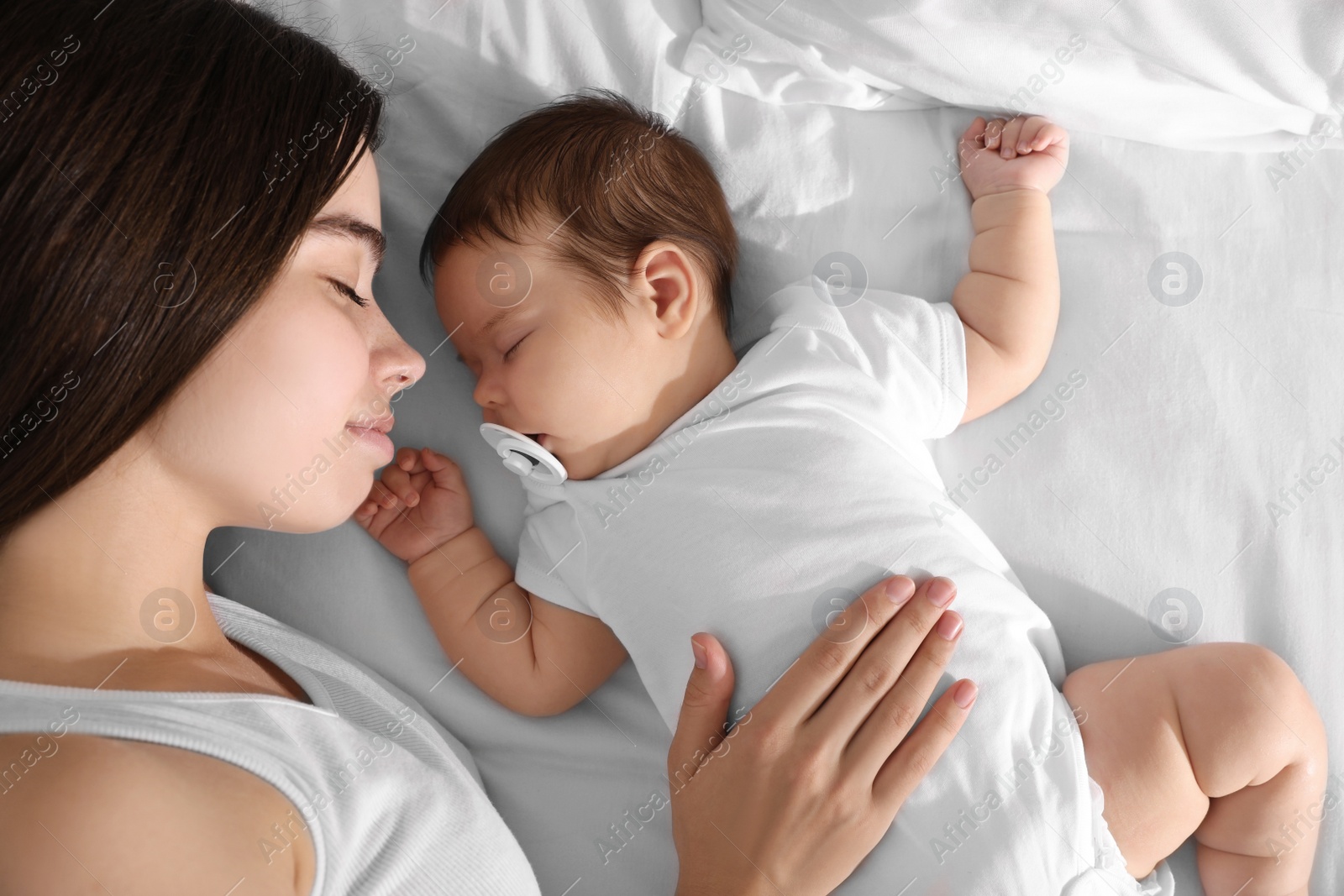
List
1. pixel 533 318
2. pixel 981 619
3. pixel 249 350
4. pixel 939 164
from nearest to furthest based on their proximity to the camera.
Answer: pixel 249 350
pixel 981 619
pixel 533 318
pixel 939 164

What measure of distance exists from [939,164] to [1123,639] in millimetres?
862

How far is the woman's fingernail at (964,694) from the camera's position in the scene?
1.21 m

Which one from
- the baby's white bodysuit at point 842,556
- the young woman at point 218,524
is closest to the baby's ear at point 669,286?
the baby's white bodysuit at point 842,556

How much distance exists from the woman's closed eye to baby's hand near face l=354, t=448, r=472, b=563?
0.38 m

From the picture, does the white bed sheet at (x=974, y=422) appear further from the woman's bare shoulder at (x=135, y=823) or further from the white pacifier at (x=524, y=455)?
the woman's bare shoulder at (x=135, y=823)

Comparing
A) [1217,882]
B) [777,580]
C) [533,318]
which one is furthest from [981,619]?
[533,318]

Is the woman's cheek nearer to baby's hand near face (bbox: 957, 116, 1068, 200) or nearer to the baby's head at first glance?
the baby's head

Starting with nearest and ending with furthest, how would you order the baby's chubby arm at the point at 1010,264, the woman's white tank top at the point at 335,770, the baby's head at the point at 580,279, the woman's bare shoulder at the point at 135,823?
1. the woman's bare shoulder at the point at 135,823
2. the woman's white tank top at the point at 335,770
3. the baby's head at the point at 580,279
4. the baby's chubby arm at the point at 1010,264

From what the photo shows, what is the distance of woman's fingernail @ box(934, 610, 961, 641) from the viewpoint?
124 centimetres

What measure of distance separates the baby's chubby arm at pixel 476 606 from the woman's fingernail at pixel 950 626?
0.54 m

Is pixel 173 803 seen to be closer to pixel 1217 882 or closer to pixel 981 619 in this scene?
pixel 981 619

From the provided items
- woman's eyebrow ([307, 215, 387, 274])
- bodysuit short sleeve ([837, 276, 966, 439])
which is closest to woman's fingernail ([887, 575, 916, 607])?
bodysuit short sleeve ([837, 276, 966, 439])

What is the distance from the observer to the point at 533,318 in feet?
4.60

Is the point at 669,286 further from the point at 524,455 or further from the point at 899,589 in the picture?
the point at 899,589
